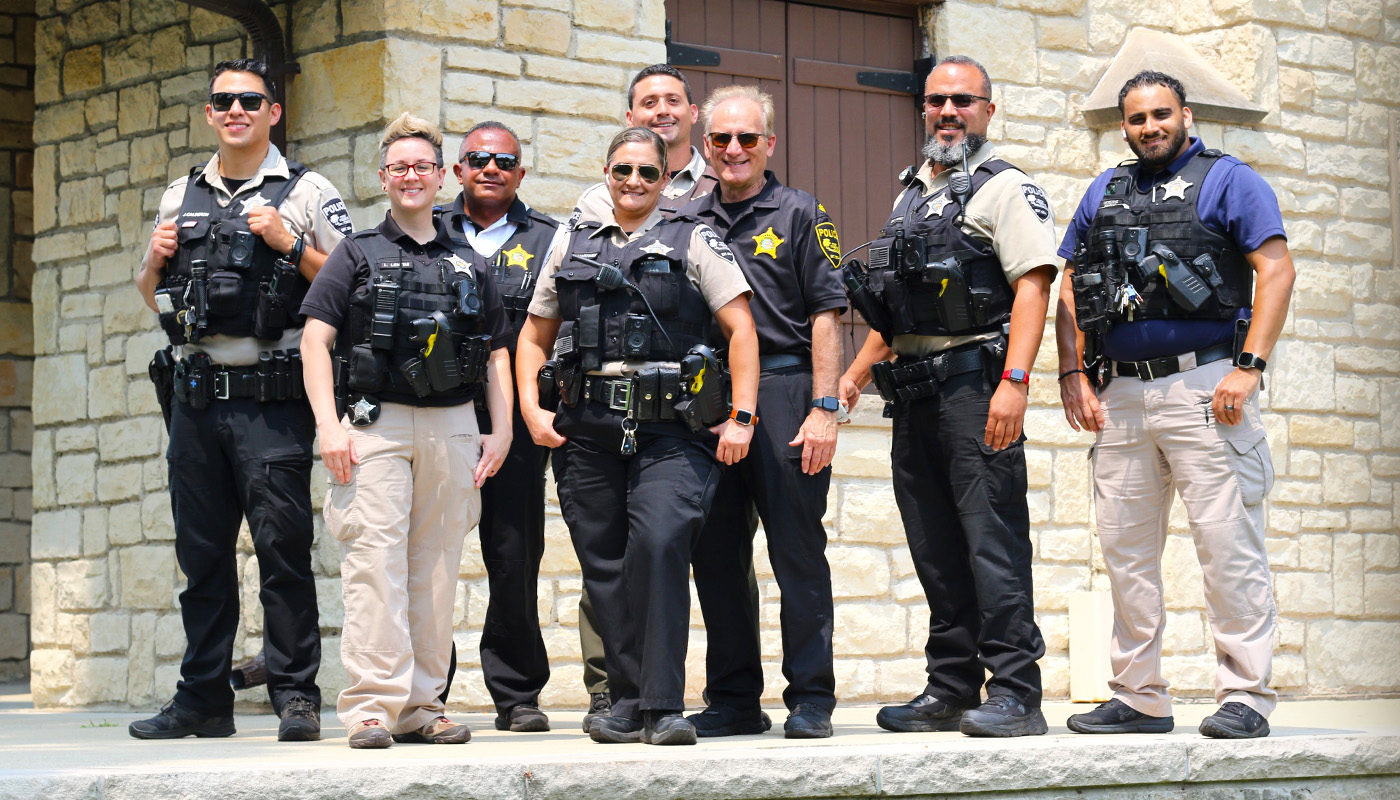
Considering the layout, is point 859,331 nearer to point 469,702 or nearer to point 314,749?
point 469,702

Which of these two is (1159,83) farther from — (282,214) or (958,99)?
(282,214)

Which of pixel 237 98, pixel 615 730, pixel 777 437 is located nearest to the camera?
pixel 615 730

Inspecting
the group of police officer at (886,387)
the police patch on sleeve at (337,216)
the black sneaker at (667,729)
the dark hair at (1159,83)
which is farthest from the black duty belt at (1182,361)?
the police patch on sleeve at (337,216)

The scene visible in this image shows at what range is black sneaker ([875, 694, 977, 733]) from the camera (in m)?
5.33

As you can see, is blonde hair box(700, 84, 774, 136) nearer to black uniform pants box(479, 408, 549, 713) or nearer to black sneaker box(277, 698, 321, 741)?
black uniform pants box(479, 408, 549, 713)

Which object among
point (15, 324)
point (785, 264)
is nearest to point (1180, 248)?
point (785, 264)

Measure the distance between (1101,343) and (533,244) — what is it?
2021 millimetres

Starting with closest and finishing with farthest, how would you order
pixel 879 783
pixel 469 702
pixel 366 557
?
pixel 879 783
pixel 366 557
pixel 469 702

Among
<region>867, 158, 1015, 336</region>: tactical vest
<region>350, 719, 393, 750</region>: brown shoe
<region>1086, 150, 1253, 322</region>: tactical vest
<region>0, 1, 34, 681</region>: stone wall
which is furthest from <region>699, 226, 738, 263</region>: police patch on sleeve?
<region>0, 1, 34, 681</region>: stone wall

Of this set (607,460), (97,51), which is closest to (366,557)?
(607,460)

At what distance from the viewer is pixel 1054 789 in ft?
15.4

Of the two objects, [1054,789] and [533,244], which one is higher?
[533,244]

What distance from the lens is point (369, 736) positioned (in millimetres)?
4570

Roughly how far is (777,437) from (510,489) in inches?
39.5
